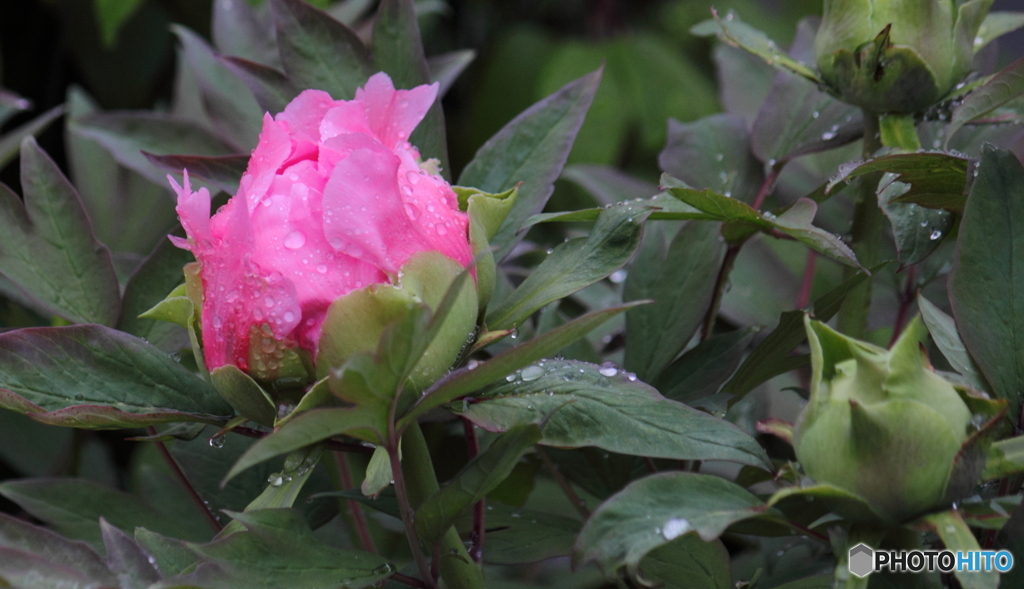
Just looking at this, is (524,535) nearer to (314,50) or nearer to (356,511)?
(356,511)

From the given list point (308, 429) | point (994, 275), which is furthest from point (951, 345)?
point (308, 429)

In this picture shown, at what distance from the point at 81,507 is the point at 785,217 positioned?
40cm

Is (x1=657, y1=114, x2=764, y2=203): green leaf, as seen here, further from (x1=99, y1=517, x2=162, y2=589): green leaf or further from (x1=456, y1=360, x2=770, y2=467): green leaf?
(x1=99, y1=517, x2=162, y2=589): green leaf

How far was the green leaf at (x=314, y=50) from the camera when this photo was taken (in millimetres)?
A: 449

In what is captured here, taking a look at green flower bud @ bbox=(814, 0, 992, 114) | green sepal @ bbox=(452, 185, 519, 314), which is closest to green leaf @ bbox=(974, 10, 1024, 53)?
green flower bud @ bbox=(814, 0, 992, 114)

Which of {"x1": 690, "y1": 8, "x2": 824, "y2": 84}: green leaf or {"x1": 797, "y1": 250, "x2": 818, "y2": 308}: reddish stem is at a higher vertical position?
{"x1": 690, "y1": 8, "x2": 824, "y2": 84}: green leaf

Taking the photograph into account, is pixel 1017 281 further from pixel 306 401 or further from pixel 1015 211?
pixel 306 401

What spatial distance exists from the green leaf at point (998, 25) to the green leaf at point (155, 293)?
0.43m

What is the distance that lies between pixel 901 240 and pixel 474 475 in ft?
0.69

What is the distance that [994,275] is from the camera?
34 cm

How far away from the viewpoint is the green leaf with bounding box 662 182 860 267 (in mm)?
334

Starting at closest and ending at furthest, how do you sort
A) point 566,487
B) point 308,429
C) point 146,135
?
point 308,429
point 566,487
point 146,135

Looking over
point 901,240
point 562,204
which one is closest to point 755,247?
point 901,240

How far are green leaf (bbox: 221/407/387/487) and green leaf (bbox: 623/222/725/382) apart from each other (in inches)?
7.4
